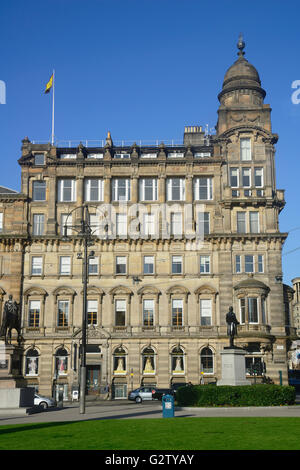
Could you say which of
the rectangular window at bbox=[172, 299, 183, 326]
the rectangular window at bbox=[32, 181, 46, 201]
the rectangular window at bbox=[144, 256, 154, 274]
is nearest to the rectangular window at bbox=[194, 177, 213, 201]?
the rectangular window at bbox=[144, 256, 154, 274]

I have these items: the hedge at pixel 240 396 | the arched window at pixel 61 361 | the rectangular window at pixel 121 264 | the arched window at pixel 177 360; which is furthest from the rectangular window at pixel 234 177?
the hedge at pixel 240 396

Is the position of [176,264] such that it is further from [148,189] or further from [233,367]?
[233,367]

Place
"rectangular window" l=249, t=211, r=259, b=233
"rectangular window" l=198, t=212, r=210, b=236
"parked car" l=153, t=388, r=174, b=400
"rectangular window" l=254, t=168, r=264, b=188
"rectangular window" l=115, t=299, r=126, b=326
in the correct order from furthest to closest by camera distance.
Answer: "rectangular window" l=254, t=168, r=264, b=188 < "rectangular window" l=198, t=212, r=210, b=236 < "rectangular window" l=249, t=211, r=259, b=233 < "rectangular window" l=115, t=299, r=126, b=326 < "parked car" l=153, t=388, r=174, b=400

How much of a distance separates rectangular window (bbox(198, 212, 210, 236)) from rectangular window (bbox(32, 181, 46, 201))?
17.5m

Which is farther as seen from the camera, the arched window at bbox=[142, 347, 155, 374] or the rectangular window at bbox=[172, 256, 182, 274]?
the rectangular window at bbox=[172, 256, 182, 274]

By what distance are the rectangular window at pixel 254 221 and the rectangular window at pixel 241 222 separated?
0.74 metres

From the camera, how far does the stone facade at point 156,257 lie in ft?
191

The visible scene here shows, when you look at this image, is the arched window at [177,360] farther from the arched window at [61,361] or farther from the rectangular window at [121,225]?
the rectangular window at [121,225]

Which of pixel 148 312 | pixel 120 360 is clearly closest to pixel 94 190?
pixel 148 312

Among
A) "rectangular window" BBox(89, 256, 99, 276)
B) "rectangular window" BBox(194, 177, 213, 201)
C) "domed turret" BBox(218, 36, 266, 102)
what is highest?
"domed turret" BBox(218, 36, 266, 102)

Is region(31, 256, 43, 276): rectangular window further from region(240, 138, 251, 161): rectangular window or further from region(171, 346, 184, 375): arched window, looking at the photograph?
region(240, 138, 251, 161): rectangular window

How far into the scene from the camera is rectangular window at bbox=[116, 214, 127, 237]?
2441 inches

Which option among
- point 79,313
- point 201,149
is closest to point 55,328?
point 79,313

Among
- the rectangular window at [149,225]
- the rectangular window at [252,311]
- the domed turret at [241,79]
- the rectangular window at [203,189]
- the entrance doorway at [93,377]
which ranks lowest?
the entrance doorway at [93,377]
